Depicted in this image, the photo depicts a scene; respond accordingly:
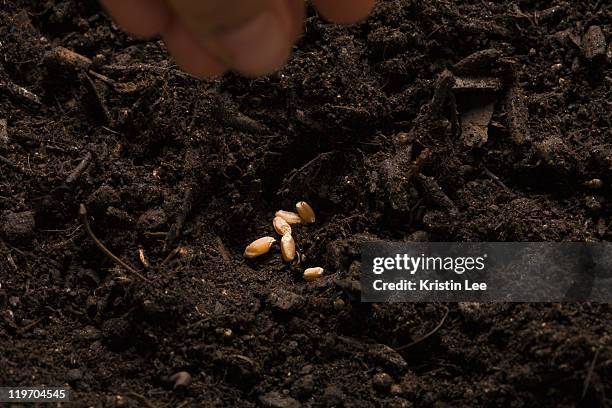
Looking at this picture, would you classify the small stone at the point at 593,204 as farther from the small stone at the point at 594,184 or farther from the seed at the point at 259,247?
the seed at the point at 259,247

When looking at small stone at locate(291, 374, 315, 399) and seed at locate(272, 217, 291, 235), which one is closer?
small stone at locate(291, 374, 315, 399)

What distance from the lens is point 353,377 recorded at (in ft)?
4.33

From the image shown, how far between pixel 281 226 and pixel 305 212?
0.06 m

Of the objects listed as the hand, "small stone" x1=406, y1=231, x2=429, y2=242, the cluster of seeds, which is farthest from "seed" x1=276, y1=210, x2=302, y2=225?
the hand

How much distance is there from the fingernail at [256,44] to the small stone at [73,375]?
1.99 feet

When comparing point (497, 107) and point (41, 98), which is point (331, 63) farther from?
point (41, 98)

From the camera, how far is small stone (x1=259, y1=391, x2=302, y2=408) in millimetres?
1289

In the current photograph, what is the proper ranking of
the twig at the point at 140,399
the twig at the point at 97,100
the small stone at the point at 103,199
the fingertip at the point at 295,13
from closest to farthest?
1. the fingertip at the point at 295,13
2. the twig at the point at 140,399
3. the small stone at the point at 103,199
4. the twig at the point at 97,100

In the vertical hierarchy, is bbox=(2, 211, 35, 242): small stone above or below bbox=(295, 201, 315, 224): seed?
below

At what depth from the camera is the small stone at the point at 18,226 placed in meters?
1.45

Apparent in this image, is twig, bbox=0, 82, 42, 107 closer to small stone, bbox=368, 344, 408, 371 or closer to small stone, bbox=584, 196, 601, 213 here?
small stone, bbox=368, 344, 408, 371

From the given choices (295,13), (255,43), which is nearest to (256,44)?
(255,43)

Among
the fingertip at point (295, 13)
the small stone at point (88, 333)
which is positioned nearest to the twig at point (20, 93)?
the small stone at point (88, 333)

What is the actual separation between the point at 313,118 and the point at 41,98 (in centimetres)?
60
